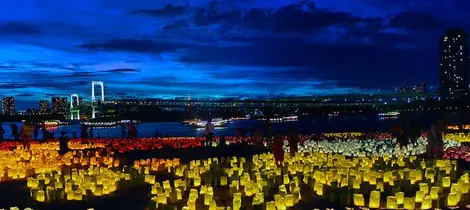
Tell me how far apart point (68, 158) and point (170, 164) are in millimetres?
4194

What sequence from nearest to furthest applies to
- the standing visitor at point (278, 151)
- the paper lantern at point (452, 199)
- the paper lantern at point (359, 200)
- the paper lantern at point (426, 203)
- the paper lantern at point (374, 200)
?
the paper lantern at point (426, 203) < the paper lantern at point (374, 200) < the paper lantern at point (452, 199) < the paper lantern at point (359, 200) < the standing visitor at point (278, 151)

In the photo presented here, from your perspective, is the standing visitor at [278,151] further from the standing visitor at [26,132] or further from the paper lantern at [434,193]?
the standing visitor at [26,132]

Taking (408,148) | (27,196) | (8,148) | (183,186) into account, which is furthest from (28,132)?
(408,148)

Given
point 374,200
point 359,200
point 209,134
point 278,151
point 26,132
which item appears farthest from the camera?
point 209,134

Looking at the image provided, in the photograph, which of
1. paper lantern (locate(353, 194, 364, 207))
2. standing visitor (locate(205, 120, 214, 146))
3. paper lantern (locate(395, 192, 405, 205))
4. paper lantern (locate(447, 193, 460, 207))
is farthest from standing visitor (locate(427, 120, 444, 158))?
standing visitor (locate(205, 120, 214, 146))

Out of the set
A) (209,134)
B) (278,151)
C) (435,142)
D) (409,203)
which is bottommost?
(409,203)

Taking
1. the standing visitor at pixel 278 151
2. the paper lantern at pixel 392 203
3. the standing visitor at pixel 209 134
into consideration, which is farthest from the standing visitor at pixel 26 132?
the paper lantern at pixel 392 203

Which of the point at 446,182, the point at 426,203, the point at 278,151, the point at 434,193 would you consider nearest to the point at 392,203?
the point at 426,203

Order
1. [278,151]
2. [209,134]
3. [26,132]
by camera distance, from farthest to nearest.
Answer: [209,134]
[26,132]
[278,151]

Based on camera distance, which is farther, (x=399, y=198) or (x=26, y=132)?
(x=26, y=132)

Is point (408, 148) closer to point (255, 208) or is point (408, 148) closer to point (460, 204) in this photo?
point (460, 204)

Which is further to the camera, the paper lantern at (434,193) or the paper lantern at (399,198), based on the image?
the paper lantern at (434,193)

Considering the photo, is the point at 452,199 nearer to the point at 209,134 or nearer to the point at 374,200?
the point at 374,200

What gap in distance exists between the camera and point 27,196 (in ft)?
42.0
